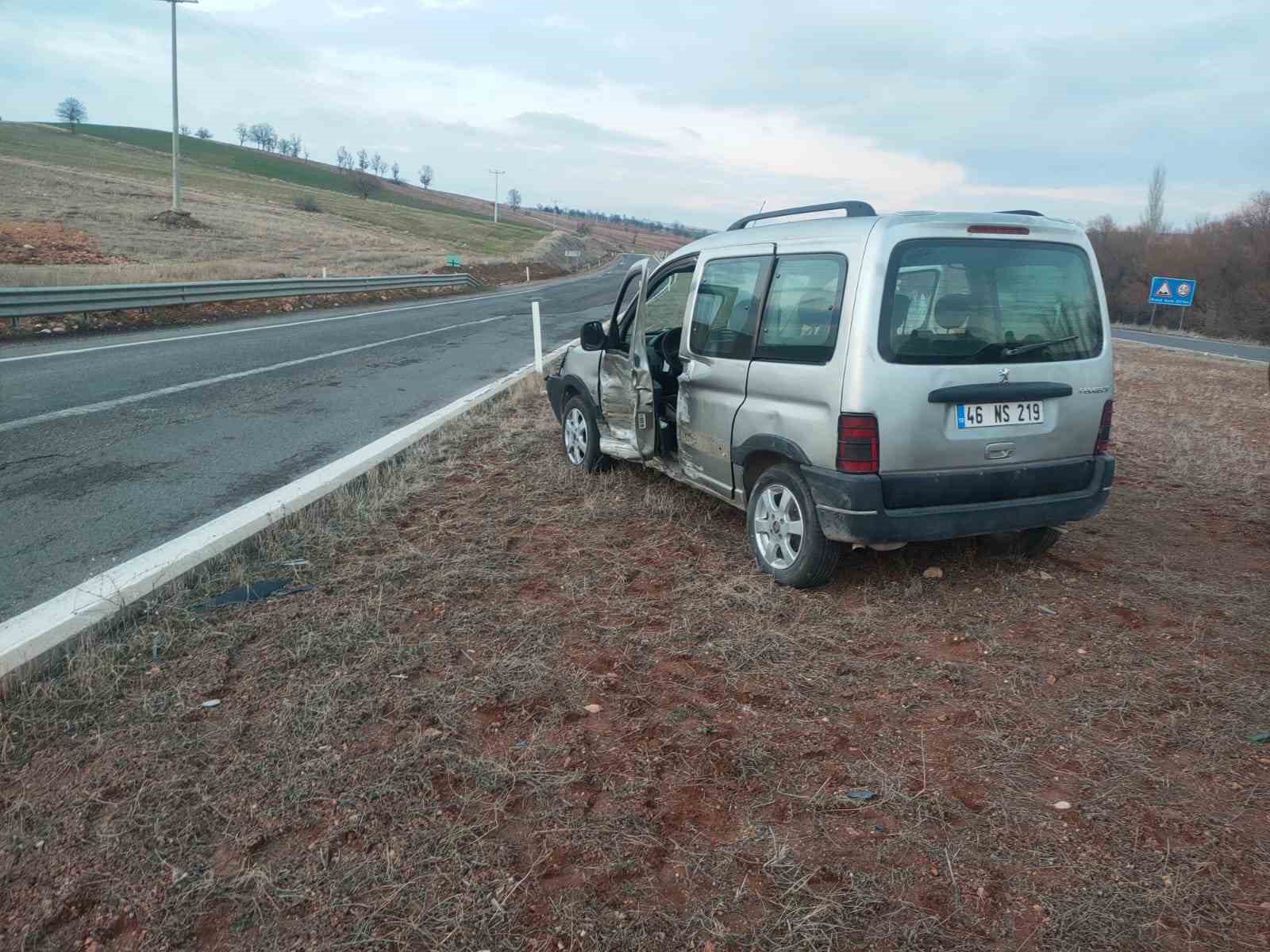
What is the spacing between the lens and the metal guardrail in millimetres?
14797

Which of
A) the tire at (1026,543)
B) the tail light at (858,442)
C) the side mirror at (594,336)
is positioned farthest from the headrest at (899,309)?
the side mirror at (594,336)

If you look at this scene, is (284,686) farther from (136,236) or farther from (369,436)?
(136,236)

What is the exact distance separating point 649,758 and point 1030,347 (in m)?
2.87

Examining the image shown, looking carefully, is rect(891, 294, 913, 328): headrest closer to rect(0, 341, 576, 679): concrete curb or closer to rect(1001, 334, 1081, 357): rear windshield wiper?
rect(1001, 334, 1081, 357): rear windshield wiper

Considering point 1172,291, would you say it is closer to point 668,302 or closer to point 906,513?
point 668,302

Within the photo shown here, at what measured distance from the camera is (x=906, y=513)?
4.25 meters

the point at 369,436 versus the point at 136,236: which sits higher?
the point at 136,236

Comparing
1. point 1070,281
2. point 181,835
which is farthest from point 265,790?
point 1070,281

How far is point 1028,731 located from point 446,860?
2141 mm

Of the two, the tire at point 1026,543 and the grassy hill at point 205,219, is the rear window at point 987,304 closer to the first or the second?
the tire at point 1026,543

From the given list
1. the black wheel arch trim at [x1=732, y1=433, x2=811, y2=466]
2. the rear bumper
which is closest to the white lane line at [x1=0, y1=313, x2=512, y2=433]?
the black wheel arch trim at [x1=732, y1=433, x2=811, y2=466]

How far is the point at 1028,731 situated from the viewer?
10.7ft

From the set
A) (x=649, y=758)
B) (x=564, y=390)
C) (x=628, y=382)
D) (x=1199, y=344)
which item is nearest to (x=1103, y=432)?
(x=628, y=382)

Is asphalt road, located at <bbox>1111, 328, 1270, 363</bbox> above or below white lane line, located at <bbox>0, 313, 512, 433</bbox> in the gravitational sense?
above
